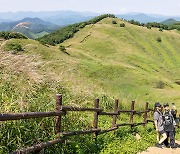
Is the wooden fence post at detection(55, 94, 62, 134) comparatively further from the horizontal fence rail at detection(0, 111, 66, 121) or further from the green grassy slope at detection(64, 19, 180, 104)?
the green grassy slope at detection(64, 19, 180, 104)

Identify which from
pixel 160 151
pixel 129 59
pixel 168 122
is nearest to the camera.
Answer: pixel 160 151

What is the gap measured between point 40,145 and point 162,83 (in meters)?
41.5

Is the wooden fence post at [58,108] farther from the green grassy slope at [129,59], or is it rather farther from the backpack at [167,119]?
the green grassy slope at [129,59]

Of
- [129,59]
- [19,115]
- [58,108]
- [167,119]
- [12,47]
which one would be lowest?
[129,59]

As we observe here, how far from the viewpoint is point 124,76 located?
46281 millimetres

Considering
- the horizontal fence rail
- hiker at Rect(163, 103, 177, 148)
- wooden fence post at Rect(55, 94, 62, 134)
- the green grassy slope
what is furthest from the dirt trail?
the green grassy slope

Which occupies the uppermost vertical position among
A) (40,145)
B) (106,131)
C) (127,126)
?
(40,145)

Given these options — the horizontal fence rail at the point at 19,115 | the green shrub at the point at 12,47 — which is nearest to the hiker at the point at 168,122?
the horizontal fence rail at the point at 19,115

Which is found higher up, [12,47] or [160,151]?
[12,47]

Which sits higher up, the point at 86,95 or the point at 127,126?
the point at 86,95

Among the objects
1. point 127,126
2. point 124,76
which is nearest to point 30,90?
point 127,126

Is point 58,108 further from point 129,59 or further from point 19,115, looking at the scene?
point 129,59

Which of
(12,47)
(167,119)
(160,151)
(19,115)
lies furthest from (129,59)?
(19,115)

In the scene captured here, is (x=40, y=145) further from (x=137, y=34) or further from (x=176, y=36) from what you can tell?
(x=176, y=36)
